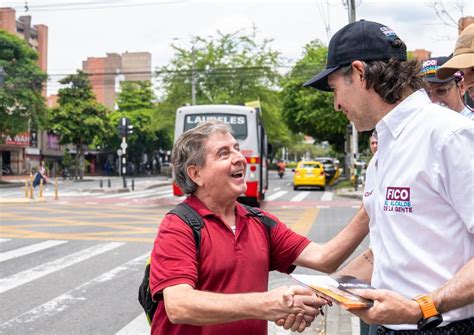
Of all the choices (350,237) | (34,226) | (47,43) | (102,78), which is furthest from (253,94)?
(102,78)

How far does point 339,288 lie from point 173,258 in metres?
0.66

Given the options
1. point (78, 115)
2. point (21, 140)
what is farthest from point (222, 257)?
point (21, 140)

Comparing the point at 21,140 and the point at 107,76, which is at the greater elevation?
the point at 107,76

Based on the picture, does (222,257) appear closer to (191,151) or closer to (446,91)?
(191,151)

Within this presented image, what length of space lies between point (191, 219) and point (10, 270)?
22.6ft

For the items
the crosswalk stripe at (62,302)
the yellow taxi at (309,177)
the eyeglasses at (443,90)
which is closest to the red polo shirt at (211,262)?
the eyeglasses at (443,90)

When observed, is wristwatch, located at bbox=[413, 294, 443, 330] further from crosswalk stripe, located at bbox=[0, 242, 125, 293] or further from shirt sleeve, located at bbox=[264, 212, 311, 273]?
crosswalk stripe, located at bbox=[0, 242, 125, 293]

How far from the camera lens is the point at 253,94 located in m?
43.1

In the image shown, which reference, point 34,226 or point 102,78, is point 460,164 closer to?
point 34,226

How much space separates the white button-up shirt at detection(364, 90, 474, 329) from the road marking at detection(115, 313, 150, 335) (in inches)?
153

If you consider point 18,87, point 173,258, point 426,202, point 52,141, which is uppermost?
point 18,87

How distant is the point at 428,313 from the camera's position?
1.75 metres

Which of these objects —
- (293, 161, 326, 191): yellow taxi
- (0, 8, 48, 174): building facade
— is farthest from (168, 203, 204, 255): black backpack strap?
(0, 8, 48, 174): building facade

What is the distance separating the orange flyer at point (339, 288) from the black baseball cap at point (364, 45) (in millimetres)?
746
